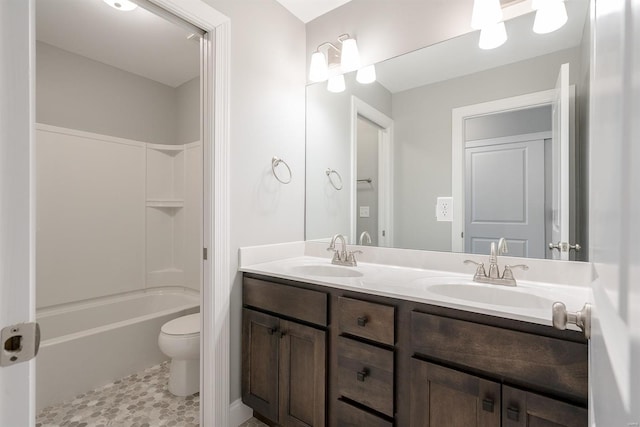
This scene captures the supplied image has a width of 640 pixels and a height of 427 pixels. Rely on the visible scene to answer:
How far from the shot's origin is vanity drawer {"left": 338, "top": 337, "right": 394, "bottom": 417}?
1.18 meters

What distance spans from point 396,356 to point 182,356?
145cm

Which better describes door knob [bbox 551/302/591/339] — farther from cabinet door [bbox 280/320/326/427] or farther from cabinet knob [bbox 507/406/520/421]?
cabinet door [bbox 280/320/326/427]

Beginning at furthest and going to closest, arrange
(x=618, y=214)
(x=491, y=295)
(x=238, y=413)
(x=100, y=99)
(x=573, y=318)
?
(x=100, y=99) < (x=238, y=413) < (x=491, y=295) < (x=573, y=318) < (x=618, y=214)

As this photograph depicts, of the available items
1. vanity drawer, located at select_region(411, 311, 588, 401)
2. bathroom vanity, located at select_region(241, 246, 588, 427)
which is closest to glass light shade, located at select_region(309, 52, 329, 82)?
bathroom vanity, located at select_region(241, 246, 588, 427)

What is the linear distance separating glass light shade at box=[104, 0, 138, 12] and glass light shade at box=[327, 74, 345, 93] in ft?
4.22

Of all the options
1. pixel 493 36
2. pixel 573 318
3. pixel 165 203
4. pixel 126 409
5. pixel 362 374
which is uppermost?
pixel 493 36

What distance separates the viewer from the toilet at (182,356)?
1.95m

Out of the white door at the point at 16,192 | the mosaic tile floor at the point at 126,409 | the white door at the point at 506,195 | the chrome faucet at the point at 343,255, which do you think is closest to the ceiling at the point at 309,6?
the white door at the point at 506,195

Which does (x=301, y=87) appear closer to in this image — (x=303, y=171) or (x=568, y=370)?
(x=303, y=171)

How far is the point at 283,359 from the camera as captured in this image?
1518 mm

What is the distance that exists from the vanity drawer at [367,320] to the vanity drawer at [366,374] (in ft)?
0.14

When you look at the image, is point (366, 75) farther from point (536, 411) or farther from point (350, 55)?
point (536, 411)

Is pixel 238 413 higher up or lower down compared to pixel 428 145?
lower down

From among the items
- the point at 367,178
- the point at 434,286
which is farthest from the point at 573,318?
the point at 367,178
